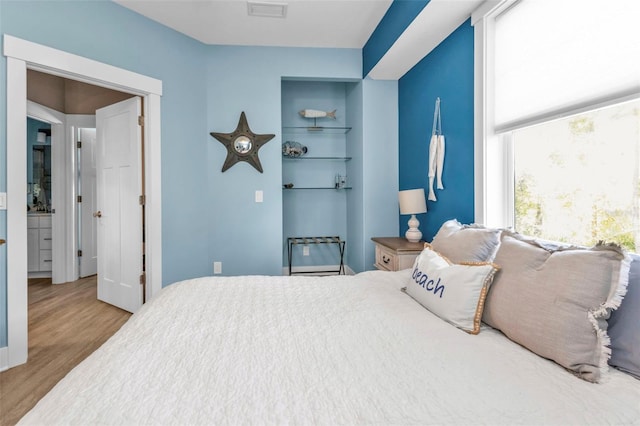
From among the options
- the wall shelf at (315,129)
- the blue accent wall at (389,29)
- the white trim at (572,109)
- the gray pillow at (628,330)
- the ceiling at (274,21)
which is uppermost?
the ceiling at (274,21)

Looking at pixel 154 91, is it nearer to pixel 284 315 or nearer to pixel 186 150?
pixel 186 150

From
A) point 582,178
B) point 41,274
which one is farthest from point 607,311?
point 41,274

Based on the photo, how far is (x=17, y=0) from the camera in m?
2.10

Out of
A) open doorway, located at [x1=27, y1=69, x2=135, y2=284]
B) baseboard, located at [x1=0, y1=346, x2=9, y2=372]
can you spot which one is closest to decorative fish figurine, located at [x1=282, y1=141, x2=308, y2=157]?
open doorway, located at [x1=27, y1=69, x2=135, y2=284]

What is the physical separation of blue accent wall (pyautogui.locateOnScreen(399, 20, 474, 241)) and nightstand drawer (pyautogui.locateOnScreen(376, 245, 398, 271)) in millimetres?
416

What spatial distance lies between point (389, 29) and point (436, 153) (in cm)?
110

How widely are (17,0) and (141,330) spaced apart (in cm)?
244

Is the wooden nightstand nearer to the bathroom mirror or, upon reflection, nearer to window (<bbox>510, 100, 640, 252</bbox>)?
window (<bbox>510, 100, 640, 252</bbox>)

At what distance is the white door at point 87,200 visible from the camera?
426 centimetres

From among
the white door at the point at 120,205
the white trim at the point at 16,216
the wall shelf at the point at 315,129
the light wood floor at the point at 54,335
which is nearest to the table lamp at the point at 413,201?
the wall shelf at the point at 315,129

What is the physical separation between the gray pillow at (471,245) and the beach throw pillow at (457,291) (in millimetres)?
93

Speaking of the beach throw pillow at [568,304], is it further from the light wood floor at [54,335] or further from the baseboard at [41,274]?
the baseboard at [41,274]

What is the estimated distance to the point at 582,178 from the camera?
1447 millimetres

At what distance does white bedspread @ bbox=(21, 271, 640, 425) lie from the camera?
2.32 ft
